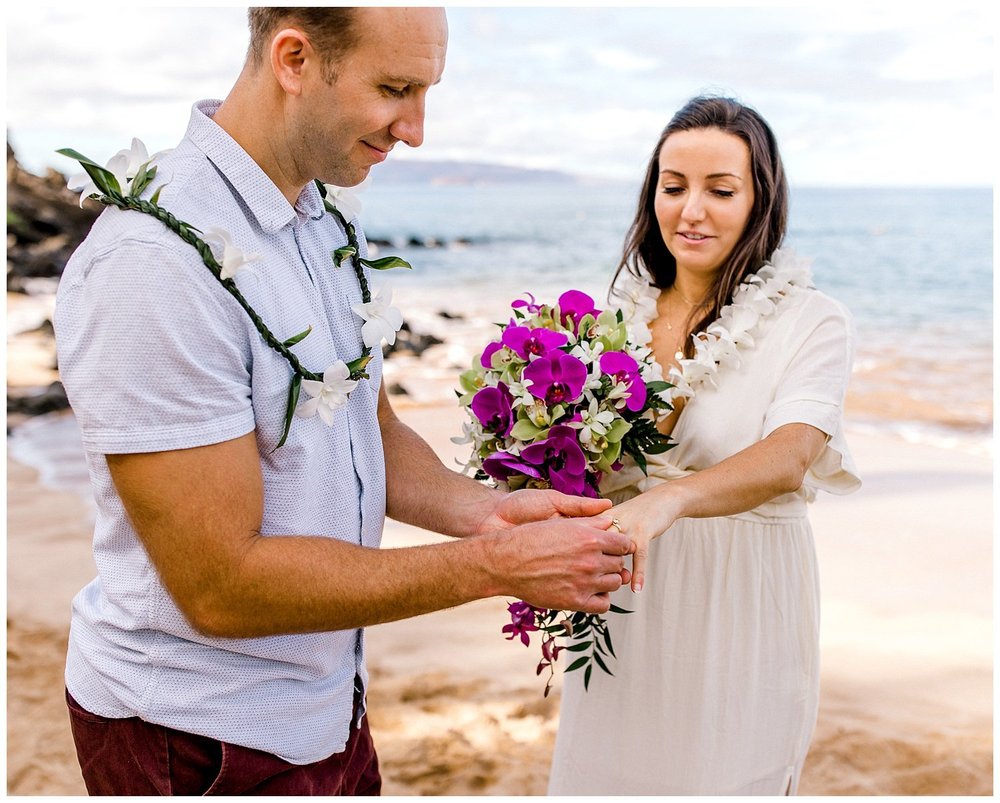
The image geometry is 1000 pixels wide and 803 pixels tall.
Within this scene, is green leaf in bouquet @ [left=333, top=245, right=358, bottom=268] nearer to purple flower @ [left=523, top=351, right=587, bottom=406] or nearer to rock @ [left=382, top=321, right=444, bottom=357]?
purple flower @ [left=523, top=351, right=587, bottom=406]

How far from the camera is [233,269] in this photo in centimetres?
175

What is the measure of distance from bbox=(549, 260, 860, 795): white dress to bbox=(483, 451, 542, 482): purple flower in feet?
1.42

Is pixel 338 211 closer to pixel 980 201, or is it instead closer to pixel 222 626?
pixel 222 626

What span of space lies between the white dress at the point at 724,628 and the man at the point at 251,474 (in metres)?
0.79

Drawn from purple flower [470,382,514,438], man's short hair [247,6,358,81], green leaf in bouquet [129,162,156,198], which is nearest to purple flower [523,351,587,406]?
purple flower [470,382,514,438]

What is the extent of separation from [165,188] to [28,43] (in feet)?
74.1

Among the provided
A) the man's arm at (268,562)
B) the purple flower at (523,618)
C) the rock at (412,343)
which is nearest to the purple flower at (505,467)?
the purple flower at (523,618)

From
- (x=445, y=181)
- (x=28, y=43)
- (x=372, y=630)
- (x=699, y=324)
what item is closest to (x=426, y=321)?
(x=28, y=43)

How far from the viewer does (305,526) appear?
77.0 inches

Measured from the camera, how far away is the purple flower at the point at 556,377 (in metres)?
2.45

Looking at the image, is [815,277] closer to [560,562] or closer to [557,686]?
[557,686]

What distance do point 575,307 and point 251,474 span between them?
1.15 meters

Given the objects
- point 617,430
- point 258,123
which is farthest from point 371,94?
point 617,430

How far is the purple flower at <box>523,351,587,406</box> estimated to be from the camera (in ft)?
8.03
